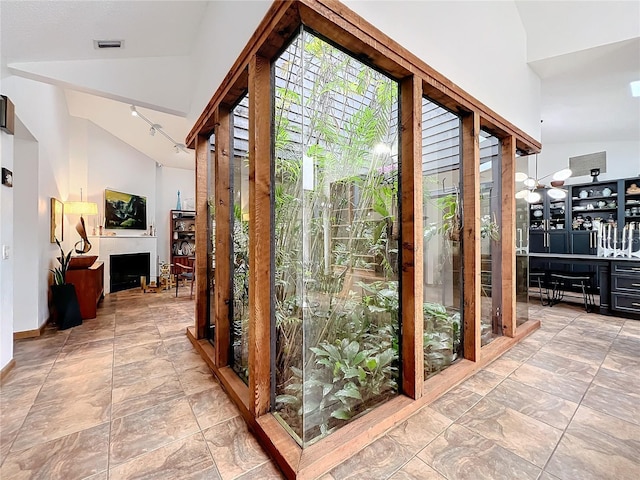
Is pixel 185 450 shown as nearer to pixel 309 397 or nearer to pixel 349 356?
pixel 309 397

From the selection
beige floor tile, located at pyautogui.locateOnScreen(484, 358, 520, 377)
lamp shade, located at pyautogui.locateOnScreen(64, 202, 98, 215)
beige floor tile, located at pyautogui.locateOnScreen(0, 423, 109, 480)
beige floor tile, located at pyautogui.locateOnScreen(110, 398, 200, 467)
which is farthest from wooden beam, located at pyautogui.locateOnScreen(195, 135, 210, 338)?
lamp shade, located at pyautogui.locateOnScreen(64, 202, 98, 215)

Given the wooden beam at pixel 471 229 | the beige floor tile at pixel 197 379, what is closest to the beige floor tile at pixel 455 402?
the wooden beam at pixel 471 229

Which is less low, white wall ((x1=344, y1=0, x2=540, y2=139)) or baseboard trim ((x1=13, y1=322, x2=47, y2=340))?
white wall ((x1=344, y1=0, x2=540, y2=139))

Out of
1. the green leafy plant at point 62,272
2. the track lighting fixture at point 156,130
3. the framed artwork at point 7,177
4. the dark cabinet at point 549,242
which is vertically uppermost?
the track lighting fixture at point 156,130

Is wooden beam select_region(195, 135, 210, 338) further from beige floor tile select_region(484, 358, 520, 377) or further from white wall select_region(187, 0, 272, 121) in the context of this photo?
beige floor tile select_region(484, 358, 520, 377)

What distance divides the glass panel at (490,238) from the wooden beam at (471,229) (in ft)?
1.74

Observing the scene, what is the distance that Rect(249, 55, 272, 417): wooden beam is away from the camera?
1641 millimetres

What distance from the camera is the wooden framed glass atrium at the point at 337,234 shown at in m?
1.58

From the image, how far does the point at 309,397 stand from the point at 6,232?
3.08m

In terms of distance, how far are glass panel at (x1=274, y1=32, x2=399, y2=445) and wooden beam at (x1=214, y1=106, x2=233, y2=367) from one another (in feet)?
2.86

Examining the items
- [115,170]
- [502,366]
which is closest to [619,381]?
[502,366]

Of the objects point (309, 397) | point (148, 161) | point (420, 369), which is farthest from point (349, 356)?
point (148, 161)

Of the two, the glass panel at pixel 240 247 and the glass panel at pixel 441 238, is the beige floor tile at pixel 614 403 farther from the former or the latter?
the glass panel at pixel 240 247

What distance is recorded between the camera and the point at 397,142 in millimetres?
1977
